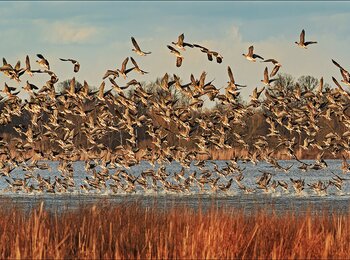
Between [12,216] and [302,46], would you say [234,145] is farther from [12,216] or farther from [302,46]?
[12,216]

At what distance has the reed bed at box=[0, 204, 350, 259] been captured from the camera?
14570mm

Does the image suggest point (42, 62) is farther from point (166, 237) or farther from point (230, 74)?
point (166, 237)

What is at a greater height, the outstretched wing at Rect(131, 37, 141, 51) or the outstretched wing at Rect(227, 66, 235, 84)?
the outstretched wing at Rect(131, 37, 141, 51)

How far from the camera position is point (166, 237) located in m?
14.9

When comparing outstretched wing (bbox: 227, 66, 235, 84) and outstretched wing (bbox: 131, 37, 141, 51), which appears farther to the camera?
outstretched wing (bbox: 227, 66, 235, 84)

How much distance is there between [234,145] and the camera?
6925 cm

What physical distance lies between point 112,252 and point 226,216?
3.49 meters

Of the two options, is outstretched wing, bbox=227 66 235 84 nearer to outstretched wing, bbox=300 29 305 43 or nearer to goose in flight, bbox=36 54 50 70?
outstretched wing, bbox=300 29 305 43

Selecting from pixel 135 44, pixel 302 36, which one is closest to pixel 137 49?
pixel 135 44

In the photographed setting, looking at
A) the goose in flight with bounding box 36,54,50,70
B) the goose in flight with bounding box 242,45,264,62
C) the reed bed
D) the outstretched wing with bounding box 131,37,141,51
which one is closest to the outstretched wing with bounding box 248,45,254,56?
the goose in flight with bounding box 242,45,264,62

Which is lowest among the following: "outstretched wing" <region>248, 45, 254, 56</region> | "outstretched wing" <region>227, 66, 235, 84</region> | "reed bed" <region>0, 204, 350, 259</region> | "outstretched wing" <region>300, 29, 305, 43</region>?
"reed bed" <region>0, 204, 350, 259</region>

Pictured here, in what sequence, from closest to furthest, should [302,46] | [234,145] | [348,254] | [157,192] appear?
[348,254] < [302,46] < [157,192] < [234,145]

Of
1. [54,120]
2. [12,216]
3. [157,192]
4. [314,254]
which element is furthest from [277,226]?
[157,192]

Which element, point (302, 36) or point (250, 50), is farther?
point (250, 50)
